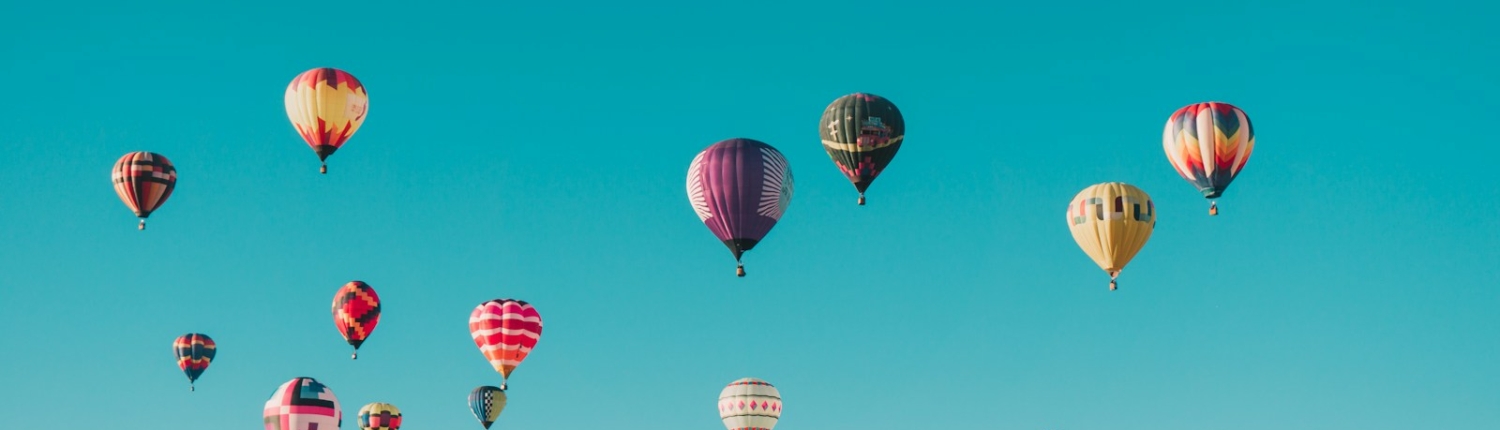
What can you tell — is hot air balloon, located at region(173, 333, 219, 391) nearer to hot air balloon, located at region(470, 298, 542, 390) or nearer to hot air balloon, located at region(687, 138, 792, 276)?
hot air balloon, located at region(470, 298, 542, 390)

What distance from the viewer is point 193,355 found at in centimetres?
6625

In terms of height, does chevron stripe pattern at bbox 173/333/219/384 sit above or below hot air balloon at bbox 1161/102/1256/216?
above

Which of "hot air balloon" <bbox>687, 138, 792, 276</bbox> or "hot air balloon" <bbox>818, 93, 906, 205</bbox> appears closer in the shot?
"hot air balloon" <bbox>687, 138, 792, 276</bbox>

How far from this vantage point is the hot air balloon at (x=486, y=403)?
215 ft

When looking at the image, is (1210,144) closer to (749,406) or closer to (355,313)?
(749,406)

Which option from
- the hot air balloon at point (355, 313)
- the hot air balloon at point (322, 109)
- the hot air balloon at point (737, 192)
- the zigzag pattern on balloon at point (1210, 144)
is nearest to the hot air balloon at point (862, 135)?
the hot air balloon at point (737, 192)

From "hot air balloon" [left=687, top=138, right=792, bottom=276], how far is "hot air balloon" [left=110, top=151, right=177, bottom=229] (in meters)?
13.6

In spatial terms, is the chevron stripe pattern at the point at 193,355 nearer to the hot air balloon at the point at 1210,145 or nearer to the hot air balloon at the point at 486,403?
the hot air balloon at the point at 486,403

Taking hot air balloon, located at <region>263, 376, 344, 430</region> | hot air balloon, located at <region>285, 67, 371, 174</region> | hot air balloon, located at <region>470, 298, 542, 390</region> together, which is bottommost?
hot air balloon, located at <region>263, 376, 344, 430</region>

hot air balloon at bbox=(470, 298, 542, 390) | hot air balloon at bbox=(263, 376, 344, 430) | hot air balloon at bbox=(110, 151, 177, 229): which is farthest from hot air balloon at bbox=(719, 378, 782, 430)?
hot air balloon at bbox=(110, 151, 177, 229)

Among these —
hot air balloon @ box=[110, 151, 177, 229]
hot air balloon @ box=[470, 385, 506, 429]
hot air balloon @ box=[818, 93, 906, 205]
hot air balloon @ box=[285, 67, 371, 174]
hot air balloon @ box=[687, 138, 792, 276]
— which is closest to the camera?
hot air balloon @ box=[687, 138, 792, 276]

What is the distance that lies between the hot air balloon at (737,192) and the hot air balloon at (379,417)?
60.4 ft

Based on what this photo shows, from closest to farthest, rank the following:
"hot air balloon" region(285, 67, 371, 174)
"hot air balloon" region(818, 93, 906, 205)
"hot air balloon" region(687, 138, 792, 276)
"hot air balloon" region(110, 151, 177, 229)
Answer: "hot air balloon" region(687, 138, 792, 276)
"hot air balloon" region(818, 93, 906, 205)
"hot air balloon" region(285, 67, 371, 174)
"hot air balloon" region(110, 151, 177, 229)

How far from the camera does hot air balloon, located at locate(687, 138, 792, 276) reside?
49.9m
